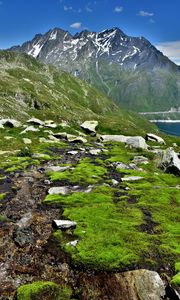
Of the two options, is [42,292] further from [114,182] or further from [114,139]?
[114,139]

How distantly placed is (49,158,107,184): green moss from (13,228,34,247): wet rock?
1512 centimetres

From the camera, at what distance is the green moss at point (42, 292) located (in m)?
17.6

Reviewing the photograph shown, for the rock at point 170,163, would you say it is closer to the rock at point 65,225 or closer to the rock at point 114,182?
the rock at point 114,182

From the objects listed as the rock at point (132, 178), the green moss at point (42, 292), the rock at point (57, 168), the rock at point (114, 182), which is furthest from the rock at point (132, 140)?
the green moss at point (42, 292)

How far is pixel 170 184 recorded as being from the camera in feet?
138

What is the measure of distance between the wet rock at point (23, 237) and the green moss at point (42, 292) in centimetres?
501

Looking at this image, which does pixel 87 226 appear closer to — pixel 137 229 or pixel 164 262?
pixel 137 229

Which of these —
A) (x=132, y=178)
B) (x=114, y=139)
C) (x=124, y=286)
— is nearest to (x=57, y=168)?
(x=132, y=178)

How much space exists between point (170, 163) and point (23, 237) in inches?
1214

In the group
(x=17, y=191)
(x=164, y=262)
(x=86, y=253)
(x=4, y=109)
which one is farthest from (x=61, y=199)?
(x=4, y=109)

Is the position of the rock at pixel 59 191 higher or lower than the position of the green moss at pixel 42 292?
higher

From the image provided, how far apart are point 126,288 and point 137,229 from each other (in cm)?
742

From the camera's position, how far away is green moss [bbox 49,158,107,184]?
1598 inches

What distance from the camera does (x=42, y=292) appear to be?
18.0 m
